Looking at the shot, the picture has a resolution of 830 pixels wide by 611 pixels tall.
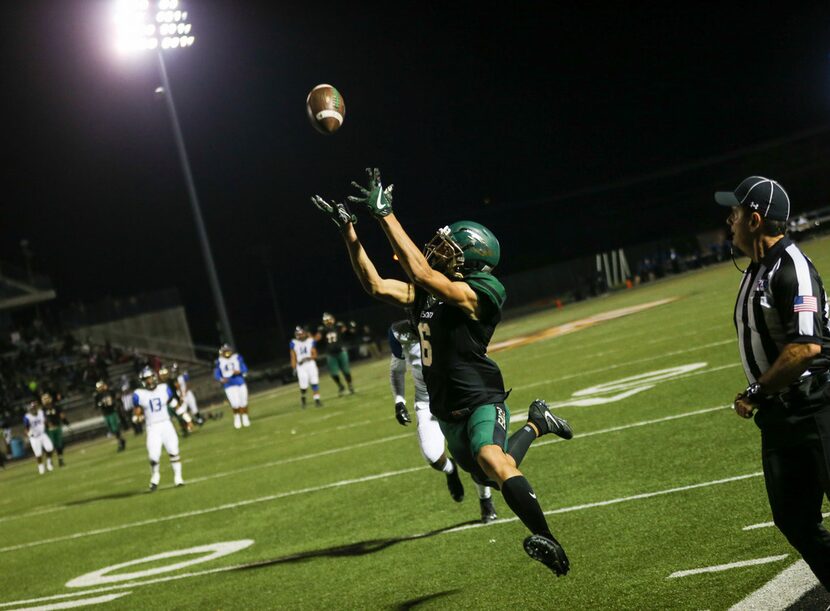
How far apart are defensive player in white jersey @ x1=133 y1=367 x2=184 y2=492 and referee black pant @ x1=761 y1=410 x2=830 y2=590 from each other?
11571mm

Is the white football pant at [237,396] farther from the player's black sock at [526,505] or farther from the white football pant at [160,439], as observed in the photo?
the player's black sock at [526,505]

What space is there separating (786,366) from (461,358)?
211cm

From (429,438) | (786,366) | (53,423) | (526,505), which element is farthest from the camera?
(53,423)

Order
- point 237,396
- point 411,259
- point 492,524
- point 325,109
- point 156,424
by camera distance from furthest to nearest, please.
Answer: point 237,396
point 156,424
point 492,524
point 325,109
point 411,259

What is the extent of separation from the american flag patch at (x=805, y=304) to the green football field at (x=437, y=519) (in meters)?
1.55

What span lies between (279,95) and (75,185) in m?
10.7

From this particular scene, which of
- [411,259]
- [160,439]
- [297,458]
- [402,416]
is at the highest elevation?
[411,259]

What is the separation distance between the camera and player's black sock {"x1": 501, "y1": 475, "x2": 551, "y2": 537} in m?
4.84

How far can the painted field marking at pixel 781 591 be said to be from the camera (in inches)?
169

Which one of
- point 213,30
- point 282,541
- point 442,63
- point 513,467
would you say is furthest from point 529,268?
point 513,467

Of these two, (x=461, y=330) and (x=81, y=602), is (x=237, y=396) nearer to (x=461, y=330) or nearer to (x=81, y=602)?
(x=81, y=602)

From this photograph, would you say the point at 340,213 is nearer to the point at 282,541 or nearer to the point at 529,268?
the point at 282,541

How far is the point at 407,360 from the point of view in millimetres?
9008

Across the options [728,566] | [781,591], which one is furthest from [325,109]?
[781,591]
